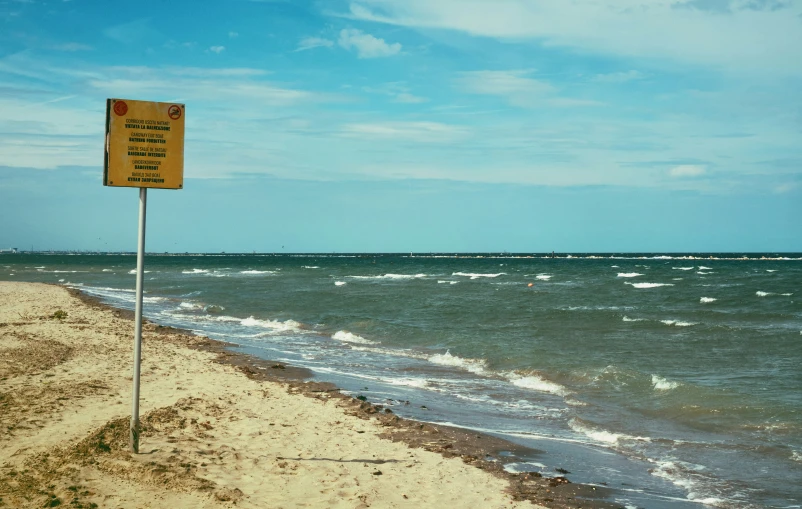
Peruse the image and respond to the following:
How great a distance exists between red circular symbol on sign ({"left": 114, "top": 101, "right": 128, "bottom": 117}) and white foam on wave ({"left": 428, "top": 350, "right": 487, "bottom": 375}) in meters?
11.2

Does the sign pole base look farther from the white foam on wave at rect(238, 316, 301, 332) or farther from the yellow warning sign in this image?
the white foam on wave at rect(238, 316, 301, 332)

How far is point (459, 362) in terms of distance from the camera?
681 inches

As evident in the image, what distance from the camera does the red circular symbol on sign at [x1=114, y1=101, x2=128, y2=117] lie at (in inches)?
252

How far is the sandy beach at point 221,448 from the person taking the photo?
6277 mm

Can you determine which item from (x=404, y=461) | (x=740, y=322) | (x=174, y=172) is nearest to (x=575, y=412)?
(x=404, y=461)

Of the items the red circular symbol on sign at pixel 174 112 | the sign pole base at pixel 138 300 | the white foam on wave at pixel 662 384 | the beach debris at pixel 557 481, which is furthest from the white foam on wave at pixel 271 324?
the red circular symbol on sign at pixel 174 112

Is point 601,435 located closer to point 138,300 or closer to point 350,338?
point 138,300

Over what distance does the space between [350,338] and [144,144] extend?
15.9 m

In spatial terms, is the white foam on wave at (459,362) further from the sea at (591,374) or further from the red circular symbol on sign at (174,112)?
the red circular symbol on sign at (174,112)

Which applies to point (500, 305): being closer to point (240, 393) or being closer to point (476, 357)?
point (476, 357)

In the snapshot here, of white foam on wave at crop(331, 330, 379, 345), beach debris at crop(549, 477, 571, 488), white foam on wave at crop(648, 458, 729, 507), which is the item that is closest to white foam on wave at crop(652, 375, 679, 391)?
white foam on wave at crop(648, 458, 729, 507)

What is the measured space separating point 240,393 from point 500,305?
23279 mm

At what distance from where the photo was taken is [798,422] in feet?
36.4

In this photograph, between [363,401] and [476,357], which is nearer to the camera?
[363,401]
